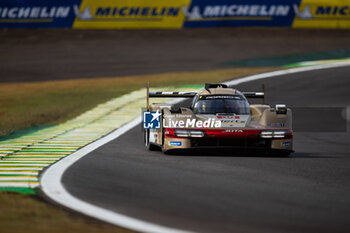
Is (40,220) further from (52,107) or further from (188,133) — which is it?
(52,107)

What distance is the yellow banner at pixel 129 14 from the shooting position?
3572cm

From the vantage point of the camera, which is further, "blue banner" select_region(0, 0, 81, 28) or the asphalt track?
"blue banner" select_region(0, 0, 81, 28)

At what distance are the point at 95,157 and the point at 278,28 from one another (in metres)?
27.4

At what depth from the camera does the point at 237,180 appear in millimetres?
8828

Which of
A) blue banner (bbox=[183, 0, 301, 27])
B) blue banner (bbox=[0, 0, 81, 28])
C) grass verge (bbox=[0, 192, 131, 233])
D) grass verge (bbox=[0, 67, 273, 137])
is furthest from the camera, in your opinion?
blue banner (bbox=[183, 0, 301, 27])

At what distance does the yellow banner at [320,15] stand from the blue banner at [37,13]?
37.2ft

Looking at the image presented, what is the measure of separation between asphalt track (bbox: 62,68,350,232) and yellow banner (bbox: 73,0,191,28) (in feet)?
74.2

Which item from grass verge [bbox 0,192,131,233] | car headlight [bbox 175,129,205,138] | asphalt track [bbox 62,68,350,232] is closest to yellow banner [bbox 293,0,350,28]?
asphalt track [bbox 62,68,350,232]

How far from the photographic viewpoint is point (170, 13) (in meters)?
36.4

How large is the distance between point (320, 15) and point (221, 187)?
29278 mm

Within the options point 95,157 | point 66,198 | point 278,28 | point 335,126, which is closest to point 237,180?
point 66,198

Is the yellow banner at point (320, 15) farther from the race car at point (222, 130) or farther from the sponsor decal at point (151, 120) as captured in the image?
the sponsor decal at point (151, 120)

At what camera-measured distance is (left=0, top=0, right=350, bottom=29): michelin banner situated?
3566cm

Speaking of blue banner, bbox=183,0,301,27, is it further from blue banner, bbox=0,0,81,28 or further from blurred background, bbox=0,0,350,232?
blue banner, bbox=0,0,81,28
